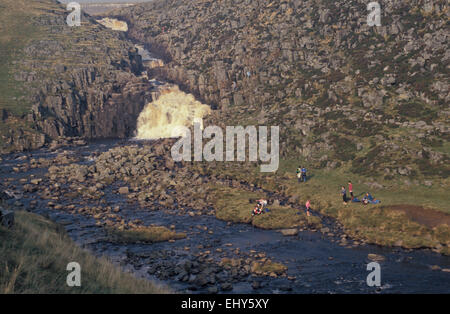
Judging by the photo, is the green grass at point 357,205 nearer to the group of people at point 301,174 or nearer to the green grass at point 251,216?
Answer: the green grass at point 251,216

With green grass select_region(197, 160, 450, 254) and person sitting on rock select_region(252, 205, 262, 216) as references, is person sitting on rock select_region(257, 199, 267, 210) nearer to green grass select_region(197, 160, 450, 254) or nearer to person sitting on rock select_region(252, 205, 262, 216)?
person sitting on rock select_region(252, 205, 262, 216)

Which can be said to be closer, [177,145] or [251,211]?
[251,211]

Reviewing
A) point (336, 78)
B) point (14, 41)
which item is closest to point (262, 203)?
point (336, 78)

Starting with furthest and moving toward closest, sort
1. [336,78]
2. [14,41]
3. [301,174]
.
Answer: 1. [14,41]
2. [336,78]
3. [301,174]

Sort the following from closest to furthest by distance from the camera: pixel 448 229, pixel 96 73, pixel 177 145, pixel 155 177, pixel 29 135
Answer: pixel 448 229, pixel 155 177, pixel 177 145, pixel 29 135, pixel 96 73

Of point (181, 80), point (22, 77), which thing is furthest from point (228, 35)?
point (22, 77)

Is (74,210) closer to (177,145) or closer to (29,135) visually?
(177,145)

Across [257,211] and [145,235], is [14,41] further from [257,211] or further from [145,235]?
[257,211]
